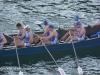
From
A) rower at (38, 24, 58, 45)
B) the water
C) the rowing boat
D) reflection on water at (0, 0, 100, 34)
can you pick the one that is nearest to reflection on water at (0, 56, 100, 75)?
the water

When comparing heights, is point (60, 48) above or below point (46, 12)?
below

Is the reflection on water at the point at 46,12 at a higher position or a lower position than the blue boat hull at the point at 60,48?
higher

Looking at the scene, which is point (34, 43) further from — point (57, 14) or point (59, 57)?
point (57, 14)

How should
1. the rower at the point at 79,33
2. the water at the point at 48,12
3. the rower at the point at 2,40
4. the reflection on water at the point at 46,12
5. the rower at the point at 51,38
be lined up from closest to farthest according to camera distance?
the rower at the point at 2,40, the rower at the point at 51,38, the rower at the point at 79,33, the water at the point at 48,12, the reflection on water at the point at 46,12

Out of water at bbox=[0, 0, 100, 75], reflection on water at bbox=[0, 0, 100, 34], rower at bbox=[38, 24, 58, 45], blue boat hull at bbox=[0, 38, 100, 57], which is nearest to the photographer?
blue boat hull at bbox=[0, 38, 100, 57]

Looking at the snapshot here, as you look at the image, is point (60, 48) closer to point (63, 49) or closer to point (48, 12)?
point (63, 49)

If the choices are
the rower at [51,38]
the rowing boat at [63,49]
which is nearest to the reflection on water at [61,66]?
the rowing boat at [63,49]

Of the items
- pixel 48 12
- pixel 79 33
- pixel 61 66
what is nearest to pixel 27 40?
pixel 61 66

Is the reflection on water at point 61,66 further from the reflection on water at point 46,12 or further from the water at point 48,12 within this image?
the reflection on water at point 46,12

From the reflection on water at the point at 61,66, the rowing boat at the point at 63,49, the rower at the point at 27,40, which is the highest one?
the rower at the point at 27,40

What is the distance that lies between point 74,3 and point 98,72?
36.6 feet

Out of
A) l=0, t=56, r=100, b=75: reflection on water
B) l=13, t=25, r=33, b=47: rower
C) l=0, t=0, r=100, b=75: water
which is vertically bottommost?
l=0, t=56, r=100, b=75: reflection on water

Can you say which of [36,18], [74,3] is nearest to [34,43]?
[36,18]

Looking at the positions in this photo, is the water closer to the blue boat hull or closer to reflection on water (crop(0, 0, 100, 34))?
reflection on water (crop(0, 0, 100, 34))
